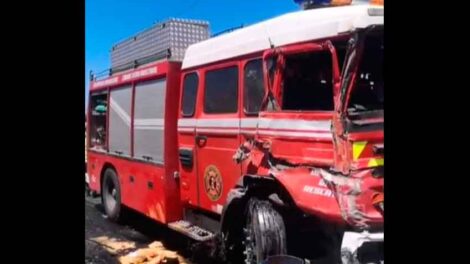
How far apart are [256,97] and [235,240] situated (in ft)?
3.92

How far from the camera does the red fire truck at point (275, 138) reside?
10.0ft

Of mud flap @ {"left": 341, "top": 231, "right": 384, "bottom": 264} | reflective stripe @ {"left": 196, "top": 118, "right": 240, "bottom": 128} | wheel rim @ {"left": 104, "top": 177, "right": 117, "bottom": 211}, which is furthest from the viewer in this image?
wheel rim @ {"left": 104, "top": 177, "right": 117, "bottom": 211}

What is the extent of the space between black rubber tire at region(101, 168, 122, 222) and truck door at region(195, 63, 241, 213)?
2119mm

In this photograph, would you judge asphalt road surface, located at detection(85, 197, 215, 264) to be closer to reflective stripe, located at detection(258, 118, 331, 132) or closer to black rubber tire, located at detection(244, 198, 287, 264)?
black rubber tire, located at detection(244, 198, 287, 264)

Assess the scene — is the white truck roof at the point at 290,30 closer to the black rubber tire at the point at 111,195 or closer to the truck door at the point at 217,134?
the truck door at the point at 217,134

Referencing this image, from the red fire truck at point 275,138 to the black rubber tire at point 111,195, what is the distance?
103cm

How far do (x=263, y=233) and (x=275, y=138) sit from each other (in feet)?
2.17

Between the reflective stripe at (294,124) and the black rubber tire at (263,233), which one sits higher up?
the reflective stripe at (294,124)

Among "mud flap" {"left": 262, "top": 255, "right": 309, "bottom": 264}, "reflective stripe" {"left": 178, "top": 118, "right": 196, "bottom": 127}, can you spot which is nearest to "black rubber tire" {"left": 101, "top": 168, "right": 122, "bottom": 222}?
"reflective stripe" {"left": 178, "top": 118, "right": 196, "bottom": 127}

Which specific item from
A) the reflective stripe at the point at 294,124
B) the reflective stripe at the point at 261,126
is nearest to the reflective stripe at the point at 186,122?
the reflective stripe at the point at 261,126

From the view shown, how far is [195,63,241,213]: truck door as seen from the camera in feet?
13.5

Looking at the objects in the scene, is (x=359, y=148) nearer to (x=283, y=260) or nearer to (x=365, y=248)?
(x=365, y=248)

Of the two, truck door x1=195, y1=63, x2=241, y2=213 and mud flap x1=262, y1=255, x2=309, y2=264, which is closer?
mud flap x1=262, y1=255, x2=309, y2=264

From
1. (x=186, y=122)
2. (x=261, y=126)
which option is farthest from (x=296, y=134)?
(x=186, y=122)
